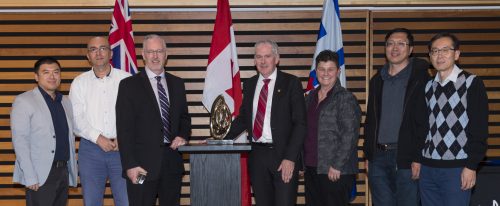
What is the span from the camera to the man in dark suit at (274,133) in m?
4.75

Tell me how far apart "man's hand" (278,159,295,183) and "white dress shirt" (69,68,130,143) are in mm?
1580

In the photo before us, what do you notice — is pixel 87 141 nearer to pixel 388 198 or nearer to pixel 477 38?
pixel 388 198

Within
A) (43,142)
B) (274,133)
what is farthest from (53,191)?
(274,133)

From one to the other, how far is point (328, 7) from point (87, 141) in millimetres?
2878

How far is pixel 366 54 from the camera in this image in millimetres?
7172

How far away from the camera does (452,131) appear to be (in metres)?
4.31

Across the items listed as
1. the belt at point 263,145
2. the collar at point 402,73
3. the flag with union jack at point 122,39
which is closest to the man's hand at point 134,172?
the belt at point 263,145

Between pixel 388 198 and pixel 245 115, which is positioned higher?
pixel 245 115

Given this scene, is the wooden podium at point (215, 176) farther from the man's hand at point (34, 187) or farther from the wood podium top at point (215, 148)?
the man's hand at point (34, 187)

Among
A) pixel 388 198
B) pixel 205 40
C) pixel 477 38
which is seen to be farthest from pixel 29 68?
pixel 477 38

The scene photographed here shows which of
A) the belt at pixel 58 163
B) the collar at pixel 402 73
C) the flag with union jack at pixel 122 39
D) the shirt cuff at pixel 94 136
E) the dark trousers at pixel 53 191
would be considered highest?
the flag with union jack at pixel 122 39

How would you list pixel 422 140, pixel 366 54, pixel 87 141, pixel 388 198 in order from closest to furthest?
pixel 422 140 → pixel 388 198 → pixel 87 141 → pixel 366 54

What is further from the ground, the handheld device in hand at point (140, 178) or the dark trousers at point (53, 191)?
the handheld device in hand at point (140, 178)

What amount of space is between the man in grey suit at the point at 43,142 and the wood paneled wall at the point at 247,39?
6.67ft
